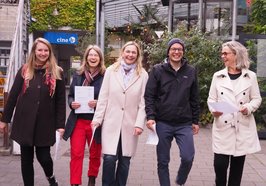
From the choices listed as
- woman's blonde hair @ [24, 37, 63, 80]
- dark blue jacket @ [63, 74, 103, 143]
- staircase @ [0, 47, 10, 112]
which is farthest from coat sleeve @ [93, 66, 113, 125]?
staircase @ [0, 47, 10, 112]

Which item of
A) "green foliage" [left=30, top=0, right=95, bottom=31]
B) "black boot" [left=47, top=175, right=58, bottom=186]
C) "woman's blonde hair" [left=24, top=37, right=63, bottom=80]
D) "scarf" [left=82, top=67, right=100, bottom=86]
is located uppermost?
"green foliage" [left=30, top=0, right=95, bottom=31]

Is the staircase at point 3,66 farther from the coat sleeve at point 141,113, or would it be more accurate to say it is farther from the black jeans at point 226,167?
the black jeans at point 226,167

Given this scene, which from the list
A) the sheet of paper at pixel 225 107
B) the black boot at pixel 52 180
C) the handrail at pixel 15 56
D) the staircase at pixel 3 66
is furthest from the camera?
the staircase at pixel 3 66

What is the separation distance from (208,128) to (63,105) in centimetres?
776

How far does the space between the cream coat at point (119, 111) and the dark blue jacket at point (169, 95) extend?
0.15 m

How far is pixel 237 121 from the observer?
18.3 ft

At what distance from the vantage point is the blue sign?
26.3 meters

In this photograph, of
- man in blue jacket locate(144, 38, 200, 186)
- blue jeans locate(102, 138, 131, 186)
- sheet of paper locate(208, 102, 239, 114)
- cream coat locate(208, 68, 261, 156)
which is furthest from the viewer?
blue jeans locate(102, 138, 131, 186)

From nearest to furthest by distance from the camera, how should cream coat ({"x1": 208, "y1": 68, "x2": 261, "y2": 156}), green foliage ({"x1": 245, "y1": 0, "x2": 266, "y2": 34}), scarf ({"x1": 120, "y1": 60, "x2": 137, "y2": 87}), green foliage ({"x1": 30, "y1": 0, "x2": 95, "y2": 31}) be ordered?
cream coat ({"x1": 208, "y1": 68, "x2": 261, "y2": 156}), scarf ({"x1": 120, "y1": 60, "x2": 137, "y2": 87}), green foliage ({"x1": 245, "y1": 0, "x2": 266, "y2": 34}), green foliage ({"x1": 30, "y1": 0, "x2": 95, "y2": 31})

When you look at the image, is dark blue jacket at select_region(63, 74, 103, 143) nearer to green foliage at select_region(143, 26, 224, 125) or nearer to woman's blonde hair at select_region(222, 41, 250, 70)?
woman's blonde hair at select_region(222, 41, 250, 70)

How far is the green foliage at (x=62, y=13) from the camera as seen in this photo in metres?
23.9

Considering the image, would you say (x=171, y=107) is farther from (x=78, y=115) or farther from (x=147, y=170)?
(x=147, y=170)

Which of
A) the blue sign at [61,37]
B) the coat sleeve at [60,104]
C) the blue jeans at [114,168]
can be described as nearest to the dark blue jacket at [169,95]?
the blue jeans at [114,168]

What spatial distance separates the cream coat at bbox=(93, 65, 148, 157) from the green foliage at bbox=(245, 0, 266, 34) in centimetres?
886
